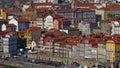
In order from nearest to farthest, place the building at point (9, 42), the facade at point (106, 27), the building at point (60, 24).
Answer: the building at point (9, 42), the facade at point (106, 27), the building at point (60, 24)

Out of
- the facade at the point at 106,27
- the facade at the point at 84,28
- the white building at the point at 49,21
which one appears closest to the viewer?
the facade at the point at 106,27

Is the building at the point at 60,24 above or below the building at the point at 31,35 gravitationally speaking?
above

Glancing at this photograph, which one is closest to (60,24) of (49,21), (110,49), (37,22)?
(49,21)

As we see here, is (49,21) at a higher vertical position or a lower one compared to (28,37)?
higher

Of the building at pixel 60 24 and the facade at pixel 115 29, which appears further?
the building at pixel 60 24

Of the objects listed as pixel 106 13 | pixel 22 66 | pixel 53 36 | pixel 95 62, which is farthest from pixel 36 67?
pixel 106 13

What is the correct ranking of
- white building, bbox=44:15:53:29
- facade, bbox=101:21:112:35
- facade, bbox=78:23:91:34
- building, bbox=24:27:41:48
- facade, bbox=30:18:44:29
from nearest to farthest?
building, bbox=24:27:41:48 → facade, bbox=101:21:112:35 → facade, bbox=78:23:91:34 → white building, bbox=44:15:53:29 → facade, bbox=30:18:44:29

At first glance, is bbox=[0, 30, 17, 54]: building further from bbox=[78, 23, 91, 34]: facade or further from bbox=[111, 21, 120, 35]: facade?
bbox=[111, 21, 120, 35]: facade

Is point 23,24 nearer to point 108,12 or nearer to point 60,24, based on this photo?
point 60,24

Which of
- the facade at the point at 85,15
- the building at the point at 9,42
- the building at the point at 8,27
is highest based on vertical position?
the facade at the point at 85,15

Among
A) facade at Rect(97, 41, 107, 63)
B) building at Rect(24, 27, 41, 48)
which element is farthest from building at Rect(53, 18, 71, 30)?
facade at Rect(97, 41, 107, 63)

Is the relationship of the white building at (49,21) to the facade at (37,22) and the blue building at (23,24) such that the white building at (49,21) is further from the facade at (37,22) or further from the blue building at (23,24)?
the blue building at (23,24)

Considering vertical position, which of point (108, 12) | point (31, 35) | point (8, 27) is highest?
point (108, 12)

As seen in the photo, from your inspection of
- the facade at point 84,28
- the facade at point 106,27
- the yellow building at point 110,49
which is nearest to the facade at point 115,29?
the facade at point 106,27
